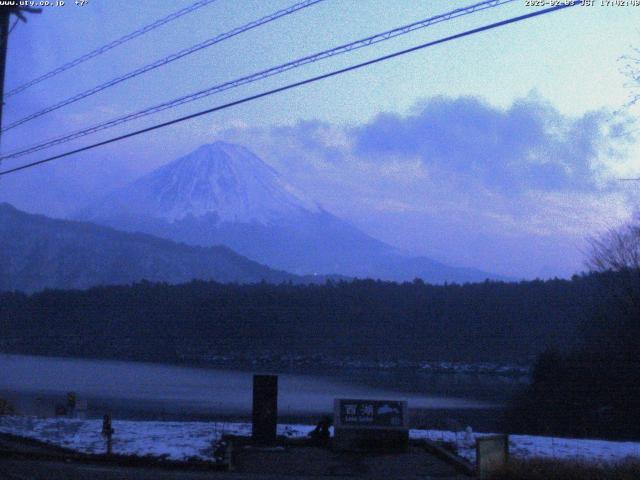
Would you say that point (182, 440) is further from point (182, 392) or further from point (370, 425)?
point (182, 392)

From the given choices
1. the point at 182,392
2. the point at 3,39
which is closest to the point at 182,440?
the point at 3,39

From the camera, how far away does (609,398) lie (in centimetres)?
3672

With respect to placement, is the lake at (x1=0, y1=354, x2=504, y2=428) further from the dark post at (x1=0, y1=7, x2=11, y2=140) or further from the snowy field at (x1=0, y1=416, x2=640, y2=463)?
the dark post at (x1=0, y1=7, x2=11, y2=140)

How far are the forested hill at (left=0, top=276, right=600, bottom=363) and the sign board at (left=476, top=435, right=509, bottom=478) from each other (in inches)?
2538

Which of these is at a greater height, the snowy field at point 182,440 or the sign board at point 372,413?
the sign board at point 372,413

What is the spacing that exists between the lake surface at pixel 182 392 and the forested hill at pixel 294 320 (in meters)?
29.1

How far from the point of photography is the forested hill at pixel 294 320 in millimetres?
91188

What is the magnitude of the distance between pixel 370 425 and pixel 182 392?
32.0 meters

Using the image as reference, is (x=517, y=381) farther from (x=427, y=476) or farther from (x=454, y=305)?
(x=427, y=476)

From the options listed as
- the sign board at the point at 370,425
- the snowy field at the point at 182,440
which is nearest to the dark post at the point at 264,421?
the snowy field at the point at 182,440

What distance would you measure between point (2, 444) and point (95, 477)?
5462 mm

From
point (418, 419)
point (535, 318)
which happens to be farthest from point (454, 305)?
point (418, 419)

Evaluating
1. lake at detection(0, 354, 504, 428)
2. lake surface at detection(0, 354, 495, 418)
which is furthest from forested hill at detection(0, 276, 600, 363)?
lake at detection(0, 354, 504, 428)

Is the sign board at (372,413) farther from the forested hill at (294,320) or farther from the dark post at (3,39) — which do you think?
the forested hill at (294,320)
